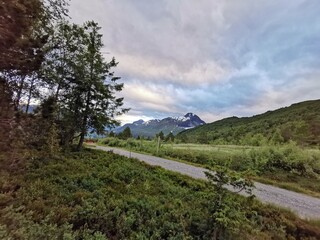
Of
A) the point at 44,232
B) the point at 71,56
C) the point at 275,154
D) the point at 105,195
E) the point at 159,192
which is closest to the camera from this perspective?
the point at 44,232

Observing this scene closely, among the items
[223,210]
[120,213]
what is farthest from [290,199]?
[120,213]

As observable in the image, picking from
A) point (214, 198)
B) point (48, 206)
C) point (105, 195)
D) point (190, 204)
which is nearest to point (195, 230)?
point (214, 198)

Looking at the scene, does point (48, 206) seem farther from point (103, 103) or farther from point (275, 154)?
point (275, 154)

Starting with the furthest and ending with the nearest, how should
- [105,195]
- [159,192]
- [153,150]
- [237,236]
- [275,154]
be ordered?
[153,150] → [275,154] → [159,192] → [105,195] → [237,236]

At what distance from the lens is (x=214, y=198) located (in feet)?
20.6

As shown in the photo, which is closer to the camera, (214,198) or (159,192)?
(214,198)

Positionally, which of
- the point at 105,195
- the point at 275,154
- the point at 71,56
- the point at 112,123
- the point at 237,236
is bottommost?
the point at 237,236

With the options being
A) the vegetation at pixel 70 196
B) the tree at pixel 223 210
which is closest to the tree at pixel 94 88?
the vegetation at pixel 70 196

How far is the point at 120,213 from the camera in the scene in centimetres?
648

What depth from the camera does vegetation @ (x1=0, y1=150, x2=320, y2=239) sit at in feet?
15.5

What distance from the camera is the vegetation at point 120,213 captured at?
4.72 meters

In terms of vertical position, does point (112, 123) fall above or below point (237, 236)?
above

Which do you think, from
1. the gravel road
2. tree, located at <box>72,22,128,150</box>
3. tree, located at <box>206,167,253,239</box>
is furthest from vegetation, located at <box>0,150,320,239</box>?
tree, located at <box>72,22,128,150</box>

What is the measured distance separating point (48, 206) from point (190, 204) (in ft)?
14.6
